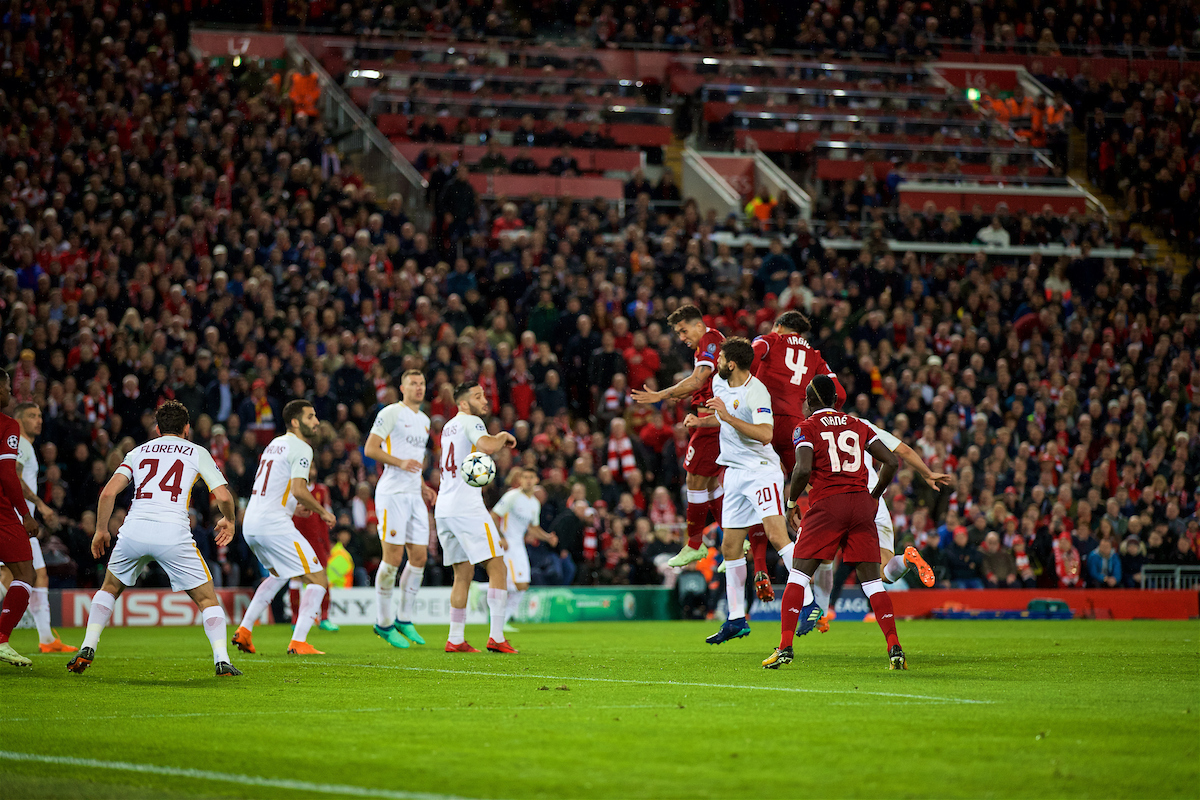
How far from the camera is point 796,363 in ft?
45.6

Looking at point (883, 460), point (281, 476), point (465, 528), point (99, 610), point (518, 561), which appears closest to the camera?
point (883, 460)

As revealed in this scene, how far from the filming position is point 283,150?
25953 mm

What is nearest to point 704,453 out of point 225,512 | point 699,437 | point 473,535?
point 699,437

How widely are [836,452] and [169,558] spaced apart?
5015 mm

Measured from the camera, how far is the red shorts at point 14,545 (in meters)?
11.7

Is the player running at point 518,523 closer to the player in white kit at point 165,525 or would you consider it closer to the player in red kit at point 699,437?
the player in red kit at point 699,437

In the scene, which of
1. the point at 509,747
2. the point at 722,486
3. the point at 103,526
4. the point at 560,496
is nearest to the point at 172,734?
the point at 509,747

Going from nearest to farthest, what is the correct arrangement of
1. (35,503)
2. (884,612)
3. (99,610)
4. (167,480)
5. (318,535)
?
(884,612) → (167,480) → (99,610) → (35,503) → (318,535)

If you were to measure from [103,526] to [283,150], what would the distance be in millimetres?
16125

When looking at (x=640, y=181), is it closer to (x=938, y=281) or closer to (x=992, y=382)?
(x=938, y=281)

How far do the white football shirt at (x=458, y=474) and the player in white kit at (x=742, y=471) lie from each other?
209 centimetres

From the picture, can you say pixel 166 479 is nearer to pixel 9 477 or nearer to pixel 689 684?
pixel 9 477

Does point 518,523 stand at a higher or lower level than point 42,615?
lower

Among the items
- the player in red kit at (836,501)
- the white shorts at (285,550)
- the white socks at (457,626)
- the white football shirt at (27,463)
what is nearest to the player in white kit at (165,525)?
the white shorts at (285,550)
